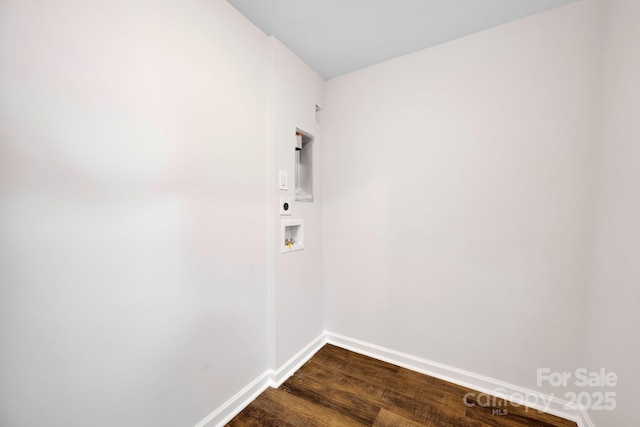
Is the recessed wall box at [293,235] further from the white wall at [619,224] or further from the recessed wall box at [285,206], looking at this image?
the white wall at [619,224]

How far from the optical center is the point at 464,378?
5.44 ft

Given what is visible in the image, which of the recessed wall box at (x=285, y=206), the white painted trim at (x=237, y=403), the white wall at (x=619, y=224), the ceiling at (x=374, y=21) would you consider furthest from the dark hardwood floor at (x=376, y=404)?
the ceiling at (x=374, y=21)

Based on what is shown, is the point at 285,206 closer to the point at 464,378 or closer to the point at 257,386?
the point at 257,386

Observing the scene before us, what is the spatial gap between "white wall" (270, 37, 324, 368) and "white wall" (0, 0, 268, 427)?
245 mm

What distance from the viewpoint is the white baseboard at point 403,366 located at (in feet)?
4.50

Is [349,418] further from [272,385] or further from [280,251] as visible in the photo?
[280,251]

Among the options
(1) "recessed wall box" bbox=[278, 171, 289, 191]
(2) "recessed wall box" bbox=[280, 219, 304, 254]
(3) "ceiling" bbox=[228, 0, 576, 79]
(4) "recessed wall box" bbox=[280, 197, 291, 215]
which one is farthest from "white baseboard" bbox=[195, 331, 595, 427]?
(3) "ceiling" bbox=[228, 0, 576, 79]

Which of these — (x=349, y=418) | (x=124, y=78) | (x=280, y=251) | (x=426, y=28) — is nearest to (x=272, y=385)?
(x=349, y=418)

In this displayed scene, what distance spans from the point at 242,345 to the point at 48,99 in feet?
4.92

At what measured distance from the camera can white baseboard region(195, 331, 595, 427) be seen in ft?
4.50

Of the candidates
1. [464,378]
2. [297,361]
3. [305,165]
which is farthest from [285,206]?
[464,378]

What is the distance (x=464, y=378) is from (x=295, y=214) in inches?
67.8

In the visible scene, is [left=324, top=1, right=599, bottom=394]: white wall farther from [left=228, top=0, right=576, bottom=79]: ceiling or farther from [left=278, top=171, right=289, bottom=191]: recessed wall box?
[left=278, top=171, right=289, bottom=191]: recessed wall box

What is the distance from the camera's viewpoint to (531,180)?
146cm
